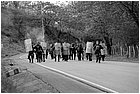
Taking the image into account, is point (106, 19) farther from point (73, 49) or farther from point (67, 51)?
point (67, 51)

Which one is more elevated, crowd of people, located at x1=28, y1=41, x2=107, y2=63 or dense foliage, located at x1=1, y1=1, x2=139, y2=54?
dense foliage, located at x1=1, y1=1, x2=139, y2=54

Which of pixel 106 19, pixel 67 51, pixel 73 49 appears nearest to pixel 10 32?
pixel 106 19

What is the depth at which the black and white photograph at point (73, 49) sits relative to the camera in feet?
32.7

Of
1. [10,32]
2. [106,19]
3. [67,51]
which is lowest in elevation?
[67,51]

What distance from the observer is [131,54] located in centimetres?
3150

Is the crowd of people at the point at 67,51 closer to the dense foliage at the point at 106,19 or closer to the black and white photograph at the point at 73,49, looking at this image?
the black and white photograph at the point at 73,49

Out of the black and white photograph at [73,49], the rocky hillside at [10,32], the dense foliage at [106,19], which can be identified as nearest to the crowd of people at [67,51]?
the black and white photograph at [73,49]

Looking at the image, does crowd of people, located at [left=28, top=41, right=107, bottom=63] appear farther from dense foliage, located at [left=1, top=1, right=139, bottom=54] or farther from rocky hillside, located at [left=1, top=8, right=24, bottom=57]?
rocky hillside, located at [left=1, top=8, right=24, bottom=57]

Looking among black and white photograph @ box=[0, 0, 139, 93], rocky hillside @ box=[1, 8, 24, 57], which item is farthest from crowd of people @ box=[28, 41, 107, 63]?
rocky hillside @ box=[1, 8, 24, 57]

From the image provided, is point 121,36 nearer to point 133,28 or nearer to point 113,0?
point 133,28

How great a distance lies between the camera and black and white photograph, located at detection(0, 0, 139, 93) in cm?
997

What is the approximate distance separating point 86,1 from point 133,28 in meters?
5.32

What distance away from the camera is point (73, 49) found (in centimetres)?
2523

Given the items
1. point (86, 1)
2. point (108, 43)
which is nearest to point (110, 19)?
point (86, 1)
